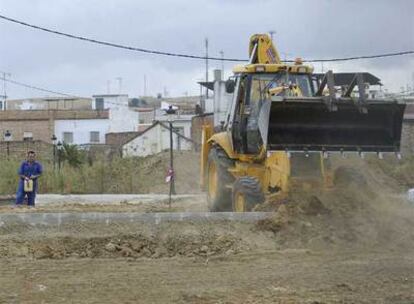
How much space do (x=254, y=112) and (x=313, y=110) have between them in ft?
5.60

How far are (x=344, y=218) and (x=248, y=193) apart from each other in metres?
1.85

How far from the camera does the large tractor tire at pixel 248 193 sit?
11766 mm

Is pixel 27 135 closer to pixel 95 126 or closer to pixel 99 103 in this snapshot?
pixel 95 126

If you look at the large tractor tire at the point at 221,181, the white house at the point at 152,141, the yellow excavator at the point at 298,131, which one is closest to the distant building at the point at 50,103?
the white house at the point at 152,141

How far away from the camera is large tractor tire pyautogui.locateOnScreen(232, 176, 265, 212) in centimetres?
1177

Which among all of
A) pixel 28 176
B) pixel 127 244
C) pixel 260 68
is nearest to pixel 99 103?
pixel 28 176

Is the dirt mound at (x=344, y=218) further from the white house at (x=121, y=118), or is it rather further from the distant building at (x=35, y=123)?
the white house at (x=121, y=118)

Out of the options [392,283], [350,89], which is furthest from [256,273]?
[350,89]

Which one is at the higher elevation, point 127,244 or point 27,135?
point 27,135

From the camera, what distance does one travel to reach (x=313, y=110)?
1154 cm

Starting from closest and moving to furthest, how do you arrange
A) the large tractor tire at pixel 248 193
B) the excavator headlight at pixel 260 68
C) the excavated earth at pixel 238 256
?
the excavated earth at pixel 238 256
the large tractor tire at pixel 248 193
the excavator headlight at pixel 260 68

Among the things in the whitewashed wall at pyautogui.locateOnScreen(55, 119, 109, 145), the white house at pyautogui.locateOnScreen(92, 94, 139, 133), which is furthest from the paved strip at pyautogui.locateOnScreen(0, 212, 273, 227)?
the white house at pyautogui.locateOnScreen(92, 94, 139, 133)

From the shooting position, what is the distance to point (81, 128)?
234ft

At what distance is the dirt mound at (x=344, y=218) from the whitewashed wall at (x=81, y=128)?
2363 inches
